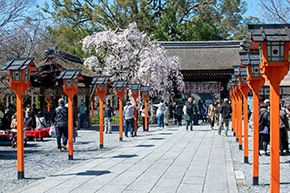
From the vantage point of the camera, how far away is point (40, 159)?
9.91 meters

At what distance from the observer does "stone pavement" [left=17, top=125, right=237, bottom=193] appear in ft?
21.4

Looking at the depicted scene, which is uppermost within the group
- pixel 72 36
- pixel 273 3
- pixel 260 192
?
pixel 72 36

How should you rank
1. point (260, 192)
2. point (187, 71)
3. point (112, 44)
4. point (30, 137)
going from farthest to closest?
point (187, 71)
point (112, 44)
point (30, 137)
point (260, 192)

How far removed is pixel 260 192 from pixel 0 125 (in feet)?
40.9

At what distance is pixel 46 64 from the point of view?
16219 mm

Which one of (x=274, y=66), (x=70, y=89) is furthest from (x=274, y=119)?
(x=70, y=89)

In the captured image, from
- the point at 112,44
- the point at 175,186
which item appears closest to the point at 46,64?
the point at 112,44

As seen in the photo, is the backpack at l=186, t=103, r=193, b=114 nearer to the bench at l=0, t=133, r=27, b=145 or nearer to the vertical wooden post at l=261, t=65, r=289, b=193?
the bench at l=0, t=133, r=27, b=145

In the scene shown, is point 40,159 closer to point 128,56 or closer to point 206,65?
point 128,56

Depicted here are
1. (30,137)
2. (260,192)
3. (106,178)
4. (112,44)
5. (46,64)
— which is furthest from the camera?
(112,44)

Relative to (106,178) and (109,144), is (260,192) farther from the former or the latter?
(109,144)

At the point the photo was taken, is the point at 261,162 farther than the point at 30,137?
No

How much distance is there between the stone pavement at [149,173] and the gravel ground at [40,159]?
1.26 ft

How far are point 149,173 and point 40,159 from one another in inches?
150
